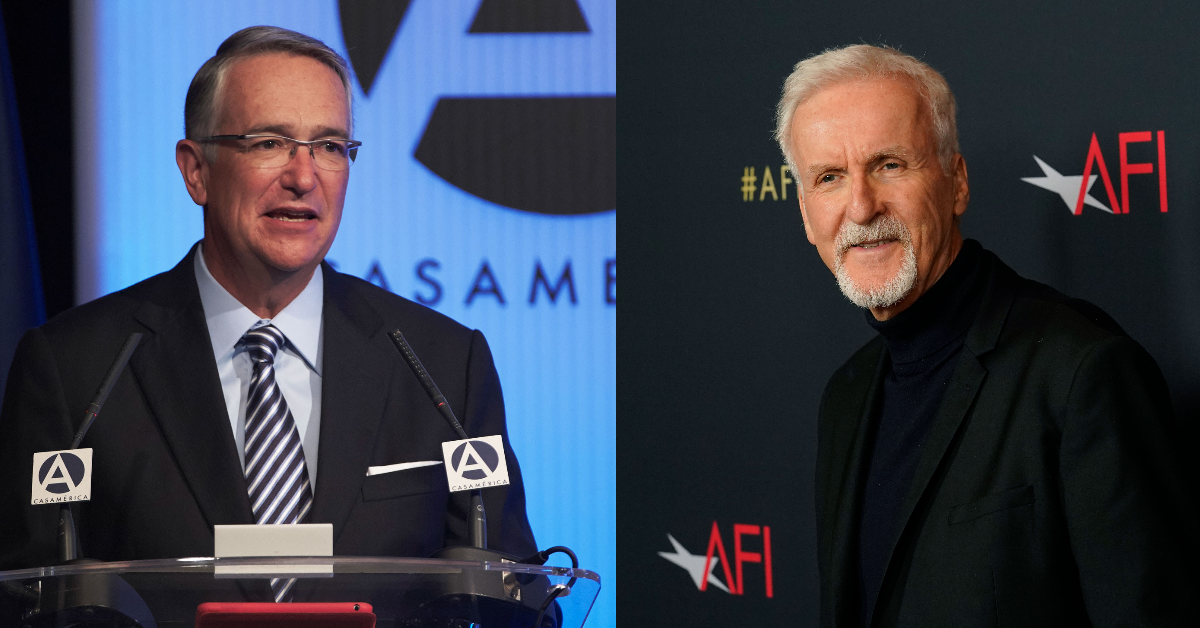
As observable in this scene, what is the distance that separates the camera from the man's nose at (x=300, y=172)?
2809mm

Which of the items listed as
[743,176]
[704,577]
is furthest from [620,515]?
[743,176]

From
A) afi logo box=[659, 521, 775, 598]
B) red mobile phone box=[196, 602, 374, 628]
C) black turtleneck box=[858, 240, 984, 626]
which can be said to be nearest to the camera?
red mobile phone box=[196, 602, 374, 628]

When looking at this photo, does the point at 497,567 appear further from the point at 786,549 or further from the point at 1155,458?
the point at 786,549

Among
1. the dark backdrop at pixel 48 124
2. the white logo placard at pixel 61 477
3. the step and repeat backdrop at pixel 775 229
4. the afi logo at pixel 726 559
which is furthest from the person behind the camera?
the dark backdrop at pixel 48 124

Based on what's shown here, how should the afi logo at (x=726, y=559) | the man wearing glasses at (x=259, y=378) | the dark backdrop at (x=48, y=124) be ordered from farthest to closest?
the dark backdrop at (x=48, y=124) → the afi logo at (x=726, y=559) → the man wearing glasses at (x=259, y=378)

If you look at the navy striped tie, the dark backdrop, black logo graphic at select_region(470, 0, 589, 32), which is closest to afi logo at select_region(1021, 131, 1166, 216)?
black logo graphic at select_region(470, 0, 589, 32)

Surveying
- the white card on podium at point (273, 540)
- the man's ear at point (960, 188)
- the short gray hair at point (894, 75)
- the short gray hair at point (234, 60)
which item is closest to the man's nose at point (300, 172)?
the short gray hair at point (234, 60)

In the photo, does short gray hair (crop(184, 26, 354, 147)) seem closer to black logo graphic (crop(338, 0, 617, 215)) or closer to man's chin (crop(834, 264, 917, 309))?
black logo graphic (crop(338, 0, 617, 215))

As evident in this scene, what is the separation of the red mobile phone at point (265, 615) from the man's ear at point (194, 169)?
160cm

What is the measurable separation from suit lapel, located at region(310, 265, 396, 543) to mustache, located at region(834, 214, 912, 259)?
4.10ft

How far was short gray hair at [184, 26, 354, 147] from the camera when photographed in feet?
9.52

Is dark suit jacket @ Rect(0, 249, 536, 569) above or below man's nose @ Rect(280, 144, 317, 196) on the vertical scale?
below

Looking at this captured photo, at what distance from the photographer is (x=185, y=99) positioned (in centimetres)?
300

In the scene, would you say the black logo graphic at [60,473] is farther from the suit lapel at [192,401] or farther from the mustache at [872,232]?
the mustache at [872,232]
